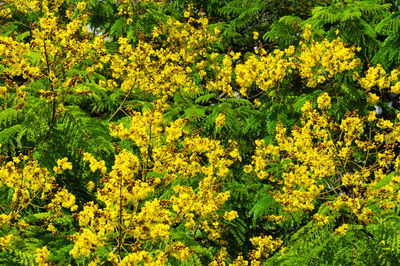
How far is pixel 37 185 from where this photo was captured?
2850 mm

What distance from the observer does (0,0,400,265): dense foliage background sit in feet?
8.81

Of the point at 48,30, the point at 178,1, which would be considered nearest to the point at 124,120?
the point at 48,30

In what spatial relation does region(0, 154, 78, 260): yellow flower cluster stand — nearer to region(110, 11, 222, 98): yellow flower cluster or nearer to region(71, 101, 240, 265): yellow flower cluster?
region(71, 101, 240, 265): yellow flower cluster

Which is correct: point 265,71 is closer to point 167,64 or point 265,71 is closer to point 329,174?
point 167,64

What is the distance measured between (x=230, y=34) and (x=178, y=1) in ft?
5.61

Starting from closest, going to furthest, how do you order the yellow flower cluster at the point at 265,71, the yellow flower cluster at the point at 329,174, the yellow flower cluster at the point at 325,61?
the yellow flower cluster at the point at 329,174
the yellow flower cluster at the point at 325,61
the yellow flower cluster at the point at 265,71

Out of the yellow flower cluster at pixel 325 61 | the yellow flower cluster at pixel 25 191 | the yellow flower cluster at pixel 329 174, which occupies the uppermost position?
the yellow flower cluster at pixel 325 61

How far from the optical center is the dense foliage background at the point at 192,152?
269 cm

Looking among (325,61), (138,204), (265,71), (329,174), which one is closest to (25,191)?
(138,204)

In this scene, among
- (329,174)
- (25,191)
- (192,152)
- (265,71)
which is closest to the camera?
(25,191)

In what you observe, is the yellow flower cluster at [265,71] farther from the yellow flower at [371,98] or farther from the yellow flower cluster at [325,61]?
the yellow flower at [371,98]

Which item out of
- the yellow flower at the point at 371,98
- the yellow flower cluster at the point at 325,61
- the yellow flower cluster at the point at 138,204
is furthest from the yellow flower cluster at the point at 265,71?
the yellow flower cluster at the point at 138,204

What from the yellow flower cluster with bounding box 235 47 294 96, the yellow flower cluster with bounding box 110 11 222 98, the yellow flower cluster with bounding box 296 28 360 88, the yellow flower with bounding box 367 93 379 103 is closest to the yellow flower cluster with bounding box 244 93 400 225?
the yellow flower with bounding box 367 93 379 103

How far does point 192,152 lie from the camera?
3764 mm
